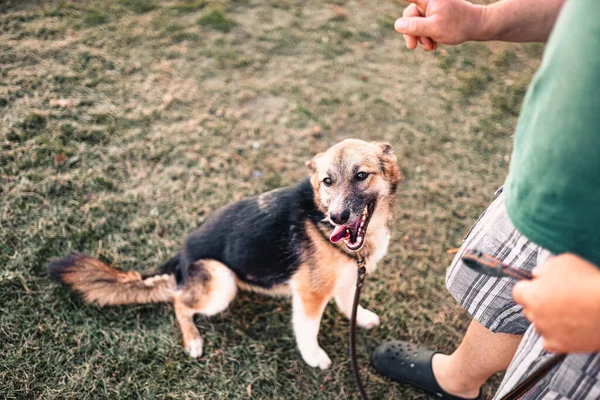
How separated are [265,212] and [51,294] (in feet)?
5.82

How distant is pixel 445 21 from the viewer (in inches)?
68.2

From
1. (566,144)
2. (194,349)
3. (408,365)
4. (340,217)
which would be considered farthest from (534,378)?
(194,349)

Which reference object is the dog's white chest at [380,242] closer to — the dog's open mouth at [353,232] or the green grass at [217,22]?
the dog's open mouth at [353,232]

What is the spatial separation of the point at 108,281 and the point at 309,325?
57.0 inches

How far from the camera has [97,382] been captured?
262 centimetres

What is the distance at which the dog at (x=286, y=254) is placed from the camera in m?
2.38

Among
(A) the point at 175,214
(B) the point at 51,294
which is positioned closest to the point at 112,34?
(A) the point at 175,214

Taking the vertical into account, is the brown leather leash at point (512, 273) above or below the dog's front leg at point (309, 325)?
above

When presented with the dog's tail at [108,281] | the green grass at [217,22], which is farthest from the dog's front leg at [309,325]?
the green grass at [217,22]

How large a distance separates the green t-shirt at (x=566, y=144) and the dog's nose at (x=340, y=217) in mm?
1101

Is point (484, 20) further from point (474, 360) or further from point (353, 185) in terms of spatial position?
point (474, 360)

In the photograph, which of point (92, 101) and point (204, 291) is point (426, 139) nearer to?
point (204, 291)

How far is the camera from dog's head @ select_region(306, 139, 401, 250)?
2.28 meters

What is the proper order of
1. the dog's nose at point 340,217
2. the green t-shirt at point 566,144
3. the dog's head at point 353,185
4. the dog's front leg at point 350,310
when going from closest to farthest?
the green t-shirt at point 566,144 < the dog's nose at point 340,217 < the dog's head at point 353,185 < the dog's front leg at point 350,310
